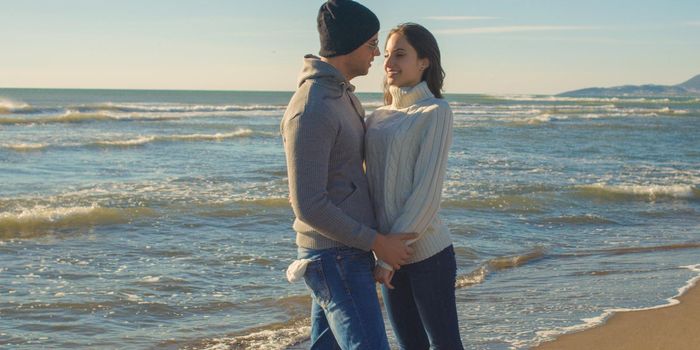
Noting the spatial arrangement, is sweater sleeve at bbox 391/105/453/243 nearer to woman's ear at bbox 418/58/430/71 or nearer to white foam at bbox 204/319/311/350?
woman's ear at bbox 418/58/430/71

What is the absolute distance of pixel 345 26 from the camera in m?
3.08

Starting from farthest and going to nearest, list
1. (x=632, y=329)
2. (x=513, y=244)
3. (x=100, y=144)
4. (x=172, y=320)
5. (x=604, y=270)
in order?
(x=100, y=144), (x=513, y=244), (x=604, y=270), (x=172, y=320), (x=632, y=329)

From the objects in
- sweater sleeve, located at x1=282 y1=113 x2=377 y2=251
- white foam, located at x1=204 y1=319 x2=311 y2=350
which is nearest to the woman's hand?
sweater sleeve, located at x1=282 y1=113 x2=377 y2=251

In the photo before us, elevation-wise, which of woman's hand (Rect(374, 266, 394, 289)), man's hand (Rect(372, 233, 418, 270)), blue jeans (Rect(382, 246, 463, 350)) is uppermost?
man's hand (Rect(372, 233, 418, 270))

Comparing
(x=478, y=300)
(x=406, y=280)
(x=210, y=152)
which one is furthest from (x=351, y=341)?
(x=210, y=152)

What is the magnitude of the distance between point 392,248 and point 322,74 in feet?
2.23

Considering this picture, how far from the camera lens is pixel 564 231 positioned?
1088 cm

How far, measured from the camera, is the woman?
3.18 m

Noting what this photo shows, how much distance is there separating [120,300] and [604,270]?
4.54 m

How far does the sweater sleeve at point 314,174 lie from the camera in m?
2.90

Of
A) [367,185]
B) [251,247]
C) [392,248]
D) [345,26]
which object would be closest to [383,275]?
[392,248]

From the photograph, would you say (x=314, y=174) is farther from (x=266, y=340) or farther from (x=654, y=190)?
(x=654, y=190)

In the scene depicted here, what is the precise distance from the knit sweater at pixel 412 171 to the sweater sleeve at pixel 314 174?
25 cm

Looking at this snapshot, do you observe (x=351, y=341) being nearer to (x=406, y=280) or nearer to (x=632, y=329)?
(x=406, y=280)
